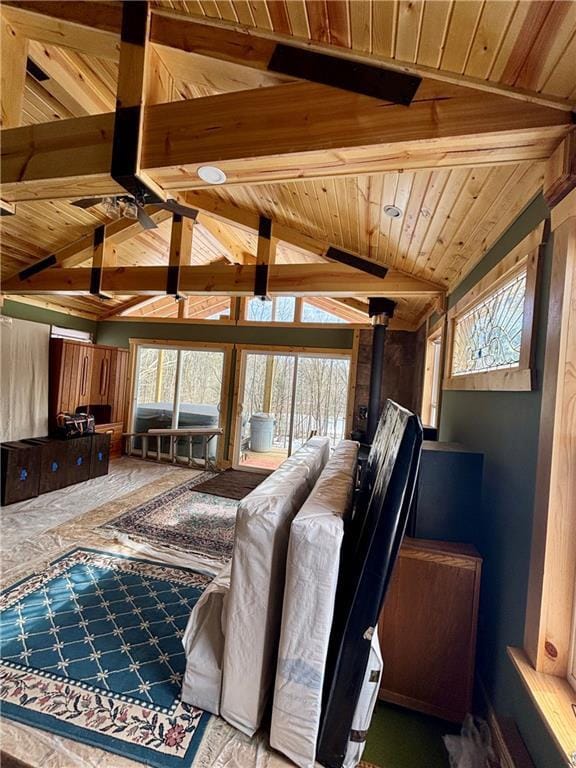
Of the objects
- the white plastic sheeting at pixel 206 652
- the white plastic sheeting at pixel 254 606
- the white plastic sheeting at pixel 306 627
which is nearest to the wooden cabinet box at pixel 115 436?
the white plastic sheeting at pixel 206 652

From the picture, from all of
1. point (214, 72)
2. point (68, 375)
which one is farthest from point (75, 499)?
point (214, 72)

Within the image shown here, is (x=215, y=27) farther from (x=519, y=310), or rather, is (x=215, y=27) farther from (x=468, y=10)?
(x=519, y=310)

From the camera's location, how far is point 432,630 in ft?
5.19

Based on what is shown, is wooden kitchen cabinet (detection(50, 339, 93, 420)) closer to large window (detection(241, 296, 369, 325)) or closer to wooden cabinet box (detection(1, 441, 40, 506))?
wooden cabinet box (detection(1, 441, 40, 506))

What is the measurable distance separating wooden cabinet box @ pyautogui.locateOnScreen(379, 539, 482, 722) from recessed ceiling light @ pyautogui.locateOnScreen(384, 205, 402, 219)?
203 cm

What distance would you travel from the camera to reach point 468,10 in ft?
3.23

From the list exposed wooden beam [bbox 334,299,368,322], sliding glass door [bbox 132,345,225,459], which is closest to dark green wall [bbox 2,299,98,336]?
sliding glass door [bbox 132,345,225,459]

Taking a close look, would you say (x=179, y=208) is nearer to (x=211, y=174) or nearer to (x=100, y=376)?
(x=211, y=174)

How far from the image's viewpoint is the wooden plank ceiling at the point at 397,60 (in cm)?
102

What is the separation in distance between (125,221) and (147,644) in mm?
4187

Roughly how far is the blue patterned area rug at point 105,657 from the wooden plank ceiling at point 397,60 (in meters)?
2.45

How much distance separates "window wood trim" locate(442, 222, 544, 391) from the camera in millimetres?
1371

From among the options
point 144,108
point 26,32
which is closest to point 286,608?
point 144,108

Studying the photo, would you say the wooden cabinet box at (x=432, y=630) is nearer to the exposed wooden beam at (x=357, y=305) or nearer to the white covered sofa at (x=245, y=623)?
the white covered sofa at (x=245, y=623)
